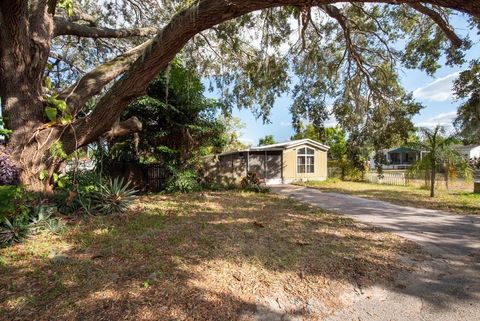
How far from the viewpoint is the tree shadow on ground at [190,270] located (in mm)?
2430

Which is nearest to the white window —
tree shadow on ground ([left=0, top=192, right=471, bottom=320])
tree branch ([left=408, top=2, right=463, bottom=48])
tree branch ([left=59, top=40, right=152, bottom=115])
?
tree branch ([left=408, top=2, right=463, bottom=48])

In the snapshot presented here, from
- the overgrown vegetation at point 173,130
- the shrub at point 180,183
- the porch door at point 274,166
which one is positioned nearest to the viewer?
the overgrown vegetation at point 173,130

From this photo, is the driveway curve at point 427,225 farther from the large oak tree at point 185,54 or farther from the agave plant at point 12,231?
the agave plant at point 12,231

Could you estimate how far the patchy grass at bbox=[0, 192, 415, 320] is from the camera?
2.43 metres

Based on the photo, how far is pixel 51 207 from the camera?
4828 mm

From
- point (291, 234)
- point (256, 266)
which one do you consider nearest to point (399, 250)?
point (291, 234)

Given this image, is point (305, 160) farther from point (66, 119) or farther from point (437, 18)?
point (66, 119)

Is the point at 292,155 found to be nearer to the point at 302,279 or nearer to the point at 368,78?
the point at 368,78

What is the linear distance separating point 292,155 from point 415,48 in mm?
10877

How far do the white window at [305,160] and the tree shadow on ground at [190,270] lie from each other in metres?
14.1

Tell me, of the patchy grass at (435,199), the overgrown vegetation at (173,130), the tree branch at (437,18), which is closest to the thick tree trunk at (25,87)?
the overgrown vegetation at (173,130)

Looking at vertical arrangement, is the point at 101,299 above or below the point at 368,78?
below

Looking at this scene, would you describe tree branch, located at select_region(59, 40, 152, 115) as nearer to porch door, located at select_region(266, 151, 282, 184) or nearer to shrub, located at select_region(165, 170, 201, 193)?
shrub, located at select_region(165, 170, 201, 193)

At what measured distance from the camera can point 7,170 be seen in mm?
4727
